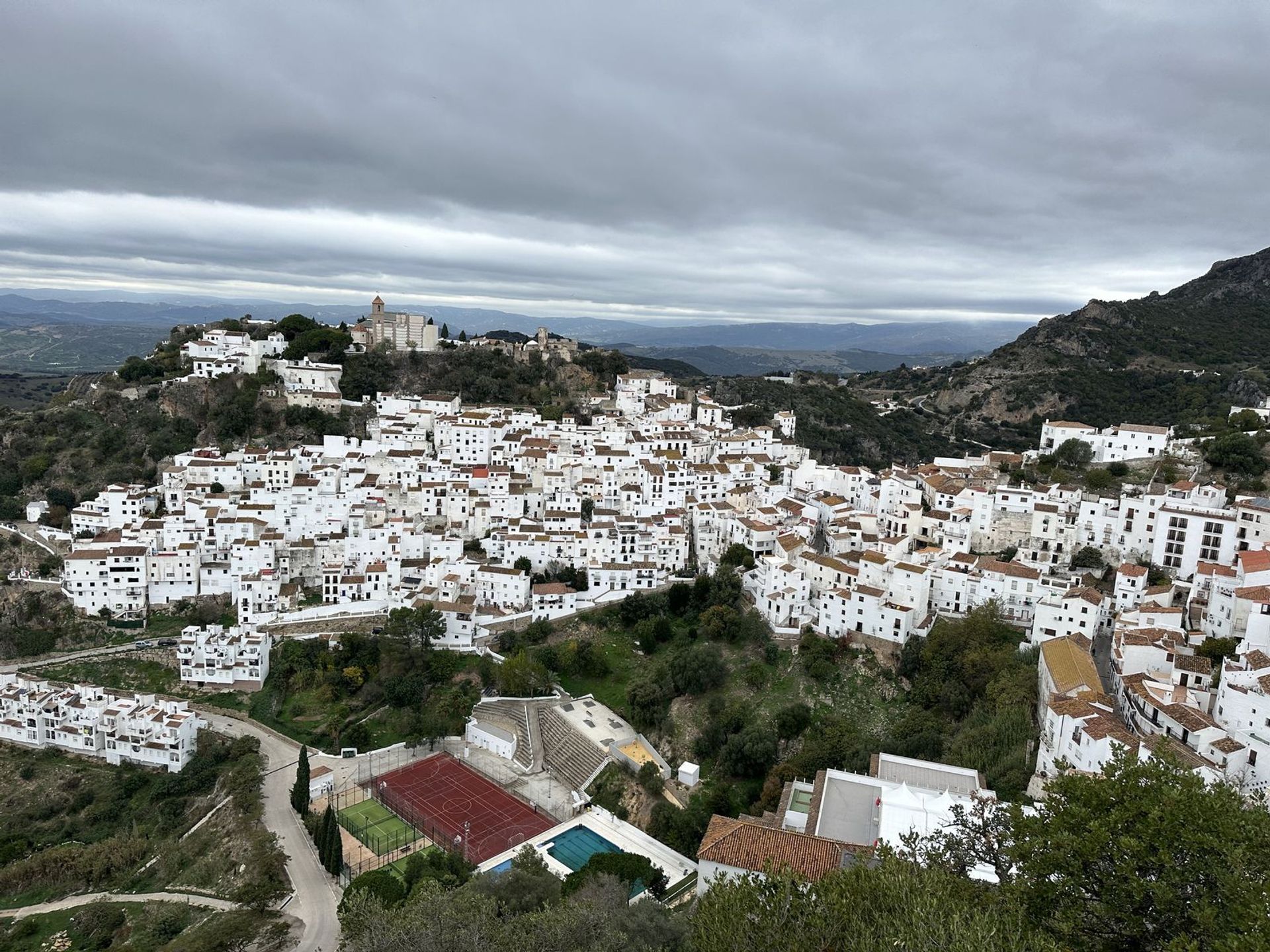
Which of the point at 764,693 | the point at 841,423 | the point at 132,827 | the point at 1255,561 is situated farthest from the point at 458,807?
the point at 841,423

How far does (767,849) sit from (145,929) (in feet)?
51.9

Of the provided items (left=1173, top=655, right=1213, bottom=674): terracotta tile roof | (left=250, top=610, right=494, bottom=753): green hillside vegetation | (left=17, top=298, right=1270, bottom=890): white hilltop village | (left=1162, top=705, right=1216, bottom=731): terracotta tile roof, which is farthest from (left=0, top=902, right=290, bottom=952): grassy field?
(left=1173, top=655, right=1213, bottom=674): terracotta tile roof

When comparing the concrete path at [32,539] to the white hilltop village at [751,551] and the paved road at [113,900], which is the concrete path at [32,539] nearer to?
the white hilltop village at [751,551]

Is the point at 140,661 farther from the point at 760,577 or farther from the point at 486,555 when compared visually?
the point at 760,577

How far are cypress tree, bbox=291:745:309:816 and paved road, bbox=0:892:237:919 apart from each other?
10.8 ft

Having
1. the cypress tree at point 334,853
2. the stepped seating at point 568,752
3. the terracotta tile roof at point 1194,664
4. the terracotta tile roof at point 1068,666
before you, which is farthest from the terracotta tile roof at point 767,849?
the terracotta tile roof at point 1194,664

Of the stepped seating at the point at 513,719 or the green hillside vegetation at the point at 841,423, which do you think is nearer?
the stepped seating at the point at 513,719

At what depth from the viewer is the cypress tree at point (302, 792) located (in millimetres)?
23438

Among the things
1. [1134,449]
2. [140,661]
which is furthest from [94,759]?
[1134,449]

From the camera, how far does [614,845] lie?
848 inches

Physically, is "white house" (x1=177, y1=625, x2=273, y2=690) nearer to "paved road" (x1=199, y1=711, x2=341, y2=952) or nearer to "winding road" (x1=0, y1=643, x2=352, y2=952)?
"paved road" (x1=199, y1=711, x2=341, y2=952)

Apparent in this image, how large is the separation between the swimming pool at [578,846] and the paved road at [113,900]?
8.77 metres

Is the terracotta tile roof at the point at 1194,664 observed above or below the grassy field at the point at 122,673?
above

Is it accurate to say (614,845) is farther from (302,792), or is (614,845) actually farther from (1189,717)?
(1189,717)
